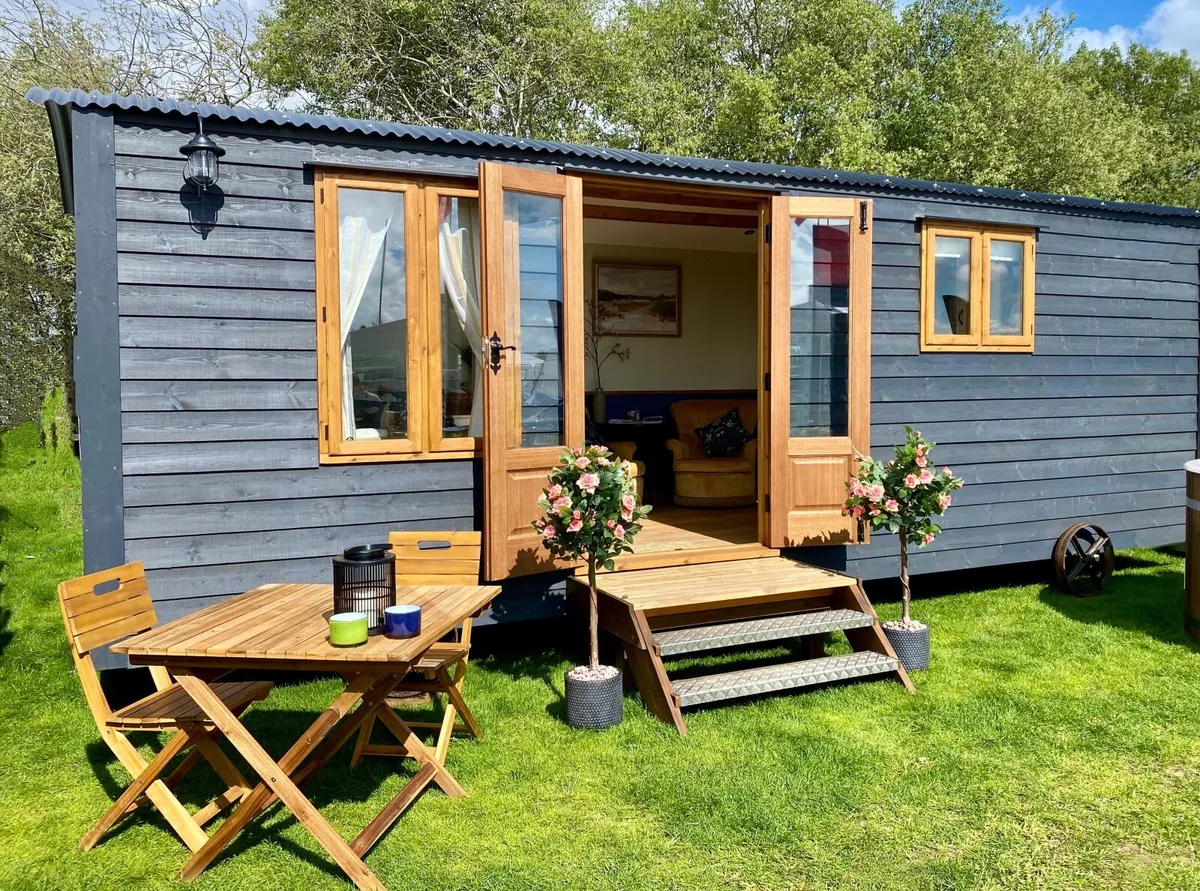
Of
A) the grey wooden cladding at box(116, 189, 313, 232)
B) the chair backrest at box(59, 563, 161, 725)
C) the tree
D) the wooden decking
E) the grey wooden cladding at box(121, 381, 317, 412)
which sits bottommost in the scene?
the wooden decking

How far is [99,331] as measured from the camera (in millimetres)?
3557

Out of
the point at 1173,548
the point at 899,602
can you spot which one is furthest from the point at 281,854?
the point at 1173,548

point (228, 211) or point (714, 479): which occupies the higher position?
point (228, 211)

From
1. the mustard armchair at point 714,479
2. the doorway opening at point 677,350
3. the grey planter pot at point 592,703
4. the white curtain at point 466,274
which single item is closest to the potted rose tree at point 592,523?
the grey planter pot at point 592,703

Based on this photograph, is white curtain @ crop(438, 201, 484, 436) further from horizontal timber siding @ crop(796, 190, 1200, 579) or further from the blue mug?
horizontal timber siding @ crop(796, 190, 1200, 579)

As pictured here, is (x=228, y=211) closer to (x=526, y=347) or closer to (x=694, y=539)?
(x=526, y=347)

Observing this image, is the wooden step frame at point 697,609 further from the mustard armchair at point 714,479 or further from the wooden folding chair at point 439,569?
the mustard armchair at point 714,479

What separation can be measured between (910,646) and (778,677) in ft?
2.69

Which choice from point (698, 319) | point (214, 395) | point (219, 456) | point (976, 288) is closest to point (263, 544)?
point (219, 456)

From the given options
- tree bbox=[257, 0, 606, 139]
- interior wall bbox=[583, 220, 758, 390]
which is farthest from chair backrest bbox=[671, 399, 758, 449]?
tree bbox=[257, 0, 606, 139]

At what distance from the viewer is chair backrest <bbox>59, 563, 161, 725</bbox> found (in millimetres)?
2578

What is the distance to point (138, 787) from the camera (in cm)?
264

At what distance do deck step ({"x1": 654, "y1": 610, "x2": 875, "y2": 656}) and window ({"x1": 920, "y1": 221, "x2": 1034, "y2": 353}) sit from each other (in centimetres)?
202

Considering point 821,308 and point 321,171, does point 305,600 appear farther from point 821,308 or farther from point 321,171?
point 821,308
